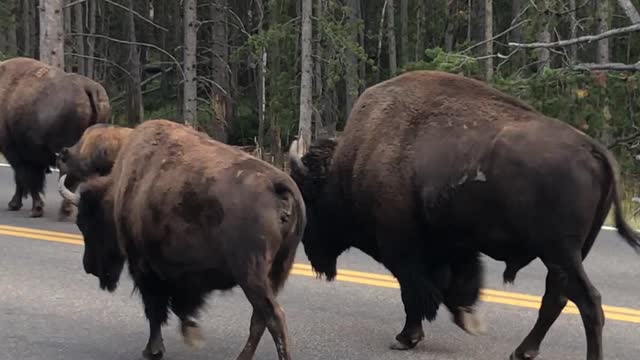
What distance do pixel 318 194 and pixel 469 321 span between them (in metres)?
1.39

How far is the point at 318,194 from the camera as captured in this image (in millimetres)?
6523

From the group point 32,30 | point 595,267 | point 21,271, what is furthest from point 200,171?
point 32,30

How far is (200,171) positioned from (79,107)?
547cm

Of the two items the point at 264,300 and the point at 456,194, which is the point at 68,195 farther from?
the point at 456,194

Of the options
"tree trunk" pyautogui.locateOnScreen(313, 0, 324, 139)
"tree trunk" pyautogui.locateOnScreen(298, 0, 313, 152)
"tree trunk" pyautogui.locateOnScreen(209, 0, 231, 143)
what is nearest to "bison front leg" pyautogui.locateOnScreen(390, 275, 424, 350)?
"tree trunk" pyautogui.locateOnScreen(298, 0, 313, 152)

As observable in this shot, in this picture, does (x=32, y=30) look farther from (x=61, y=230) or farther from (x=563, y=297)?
(x=563, y=297)

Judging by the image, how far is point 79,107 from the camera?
1024 centimetres

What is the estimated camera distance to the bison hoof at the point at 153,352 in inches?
222

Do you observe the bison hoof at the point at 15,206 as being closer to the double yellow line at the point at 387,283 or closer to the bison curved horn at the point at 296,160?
the double yellow line at the point at 387,283

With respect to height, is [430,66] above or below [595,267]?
above

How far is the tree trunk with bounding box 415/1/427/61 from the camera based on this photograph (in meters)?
35.2

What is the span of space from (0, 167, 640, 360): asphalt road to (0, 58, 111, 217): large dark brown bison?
1.96 metres

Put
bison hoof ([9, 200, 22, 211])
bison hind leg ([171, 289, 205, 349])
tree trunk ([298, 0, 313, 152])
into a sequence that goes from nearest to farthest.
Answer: bison hind leg ([171, 289, 205, 349]), bison hoof ([9, 200, 22, 211]), tree trunk ([298, 0, 313, 152])

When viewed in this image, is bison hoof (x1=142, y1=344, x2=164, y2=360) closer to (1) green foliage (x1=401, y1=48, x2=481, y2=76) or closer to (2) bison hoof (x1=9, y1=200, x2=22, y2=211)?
(2) bison hoof (x1=9, y1=200, x2=22, y2=211)
